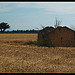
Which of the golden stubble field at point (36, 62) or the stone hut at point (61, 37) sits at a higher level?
the golden stubble field at point (36, 62)

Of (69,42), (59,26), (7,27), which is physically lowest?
(7,27)

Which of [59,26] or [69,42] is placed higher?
[59,26]

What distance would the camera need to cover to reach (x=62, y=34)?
18531 millimetres

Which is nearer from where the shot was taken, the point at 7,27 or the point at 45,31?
the point at 45,31

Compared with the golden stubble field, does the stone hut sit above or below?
below

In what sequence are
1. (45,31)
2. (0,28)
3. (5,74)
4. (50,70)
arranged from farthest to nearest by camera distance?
(0,28) → (45,31) → (50,70) → (5,74)

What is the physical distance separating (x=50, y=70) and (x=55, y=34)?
11.6 m

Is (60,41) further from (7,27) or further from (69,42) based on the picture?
(7,27)

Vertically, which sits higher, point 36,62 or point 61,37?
point 36,62

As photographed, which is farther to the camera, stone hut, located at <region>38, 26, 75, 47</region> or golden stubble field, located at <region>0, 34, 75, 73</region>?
stone hut, located at <region>38, 26, 75, 47</region>

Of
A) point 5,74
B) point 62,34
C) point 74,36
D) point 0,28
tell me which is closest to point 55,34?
point 62,34

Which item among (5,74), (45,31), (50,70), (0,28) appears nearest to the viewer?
(5,74)

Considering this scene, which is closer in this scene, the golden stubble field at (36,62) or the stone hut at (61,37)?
the golden stubble field at (36,62)

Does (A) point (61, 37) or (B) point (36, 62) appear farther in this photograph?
(A) point (61, 37)
